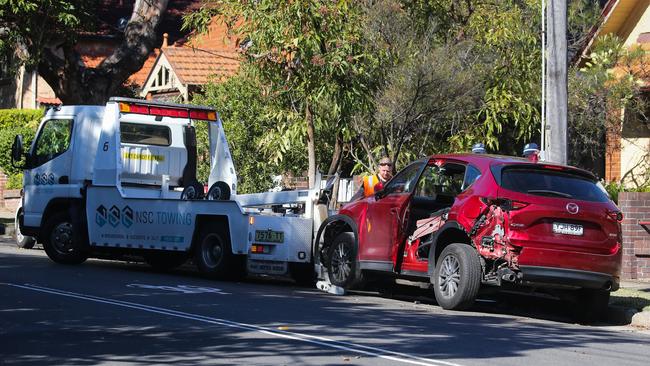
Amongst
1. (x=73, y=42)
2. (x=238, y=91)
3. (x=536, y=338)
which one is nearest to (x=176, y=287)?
(x=536, y=338)

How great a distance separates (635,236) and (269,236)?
225 inches

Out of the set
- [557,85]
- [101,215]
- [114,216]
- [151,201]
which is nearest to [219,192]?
[151,201]

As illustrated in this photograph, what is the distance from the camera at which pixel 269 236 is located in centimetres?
1630

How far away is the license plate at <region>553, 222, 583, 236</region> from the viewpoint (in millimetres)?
12695

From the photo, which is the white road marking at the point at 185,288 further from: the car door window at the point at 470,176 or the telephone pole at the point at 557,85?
the telephone pole at the point at 557,85

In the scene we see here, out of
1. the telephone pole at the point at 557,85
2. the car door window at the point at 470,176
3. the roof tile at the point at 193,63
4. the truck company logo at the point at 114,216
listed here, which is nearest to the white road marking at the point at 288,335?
the car door window at the point at 470,176

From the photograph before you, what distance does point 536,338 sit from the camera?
11.1 meters

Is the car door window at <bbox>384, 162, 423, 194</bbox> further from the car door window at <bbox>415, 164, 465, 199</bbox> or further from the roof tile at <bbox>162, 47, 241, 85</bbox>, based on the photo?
the roof tile at <bbox>162, 47, 241, 85</bbox>

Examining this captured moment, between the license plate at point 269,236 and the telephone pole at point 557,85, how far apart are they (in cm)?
387

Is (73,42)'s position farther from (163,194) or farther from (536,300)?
(536,300)

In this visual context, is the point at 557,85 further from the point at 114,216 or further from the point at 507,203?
the point at 114,216

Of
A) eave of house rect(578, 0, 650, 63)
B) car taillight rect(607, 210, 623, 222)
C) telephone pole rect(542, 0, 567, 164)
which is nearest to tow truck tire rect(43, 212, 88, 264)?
telephone pole rect(542, 0, 567, 164)

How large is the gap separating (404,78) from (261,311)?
24.5ft

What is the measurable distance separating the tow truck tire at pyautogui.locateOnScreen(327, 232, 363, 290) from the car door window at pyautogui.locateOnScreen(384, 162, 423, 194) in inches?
38.6
